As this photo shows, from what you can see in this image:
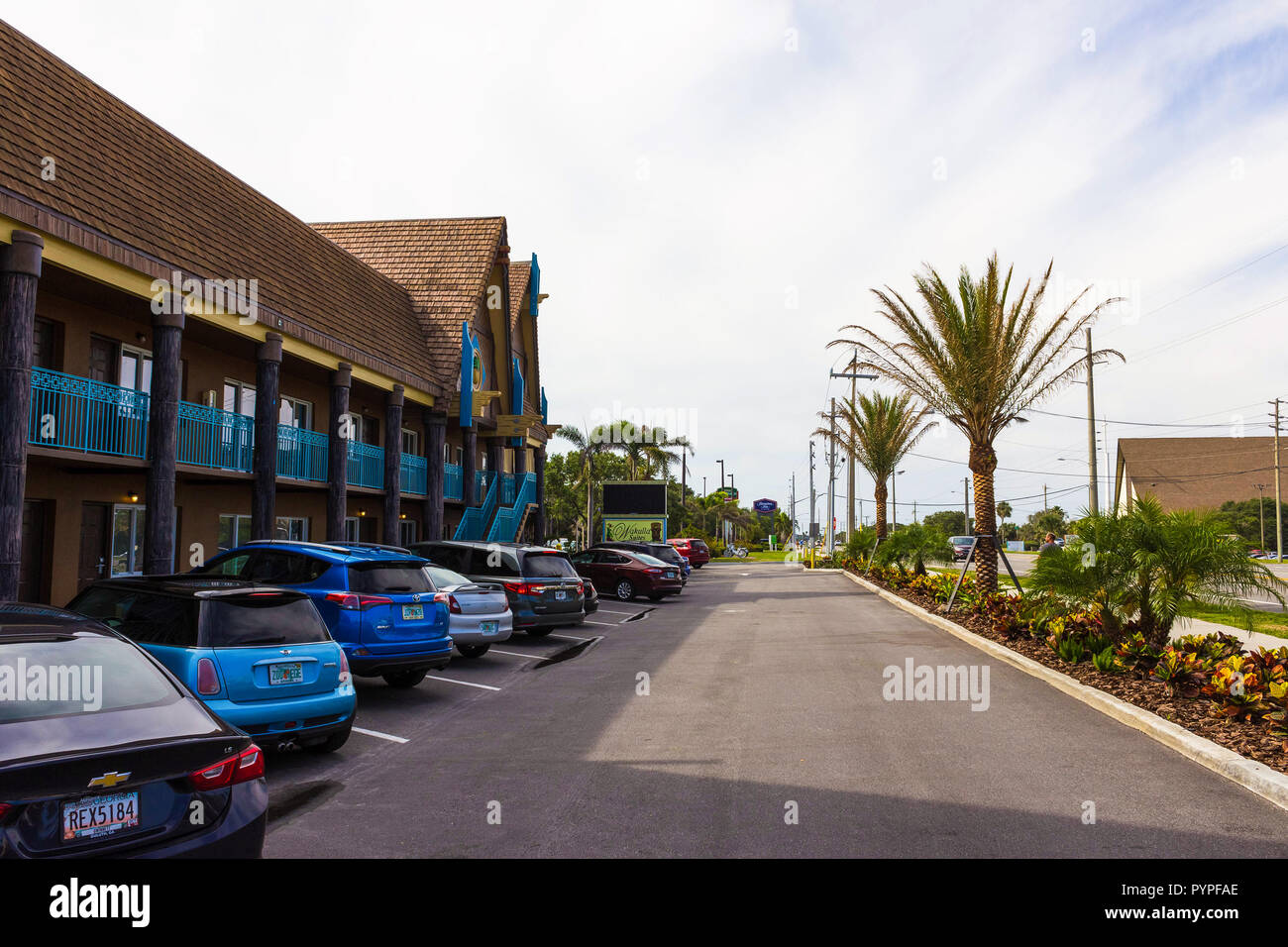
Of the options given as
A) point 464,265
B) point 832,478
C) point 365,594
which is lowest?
point 365,594

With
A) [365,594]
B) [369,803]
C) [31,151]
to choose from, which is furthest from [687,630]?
[31,151]

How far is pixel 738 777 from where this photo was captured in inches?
273

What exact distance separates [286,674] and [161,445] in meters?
7.36

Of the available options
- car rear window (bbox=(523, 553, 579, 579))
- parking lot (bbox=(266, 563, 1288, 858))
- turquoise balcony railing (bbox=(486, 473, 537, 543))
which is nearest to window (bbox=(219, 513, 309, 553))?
car rear window (bbox=(523, 553, 579, 579))

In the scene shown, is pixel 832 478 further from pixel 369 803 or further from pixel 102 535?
pixel 369 803

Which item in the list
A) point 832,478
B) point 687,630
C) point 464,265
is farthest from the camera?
point 832,478

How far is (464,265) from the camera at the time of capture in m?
26.9

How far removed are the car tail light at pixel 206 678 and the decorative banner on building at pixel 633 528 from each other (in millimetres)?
33072

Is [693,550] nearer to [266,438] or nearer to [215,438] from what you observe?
[266,438]

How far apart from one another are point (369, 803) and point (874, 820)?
3.53 m

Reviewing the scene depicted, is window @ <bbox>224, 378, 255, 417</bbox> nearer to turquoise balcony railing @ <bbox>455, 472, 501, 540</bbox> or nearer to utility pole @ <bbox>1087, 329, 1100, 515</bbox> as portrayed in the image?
turquoise balcony railing @ <bbox>455, 472, 501, 540</bbox>

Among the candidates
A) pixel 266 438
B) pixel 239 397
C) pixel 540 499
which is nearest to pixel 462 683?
pixel 266 438

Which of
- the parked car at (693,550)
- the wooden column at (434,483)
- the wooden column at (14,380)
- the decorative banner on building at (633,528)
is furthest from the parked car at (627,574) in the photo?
the parked car at (693,550)

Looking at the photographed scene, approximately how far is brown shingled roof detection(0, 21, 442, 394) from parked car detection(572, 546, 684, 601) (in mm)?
7817
